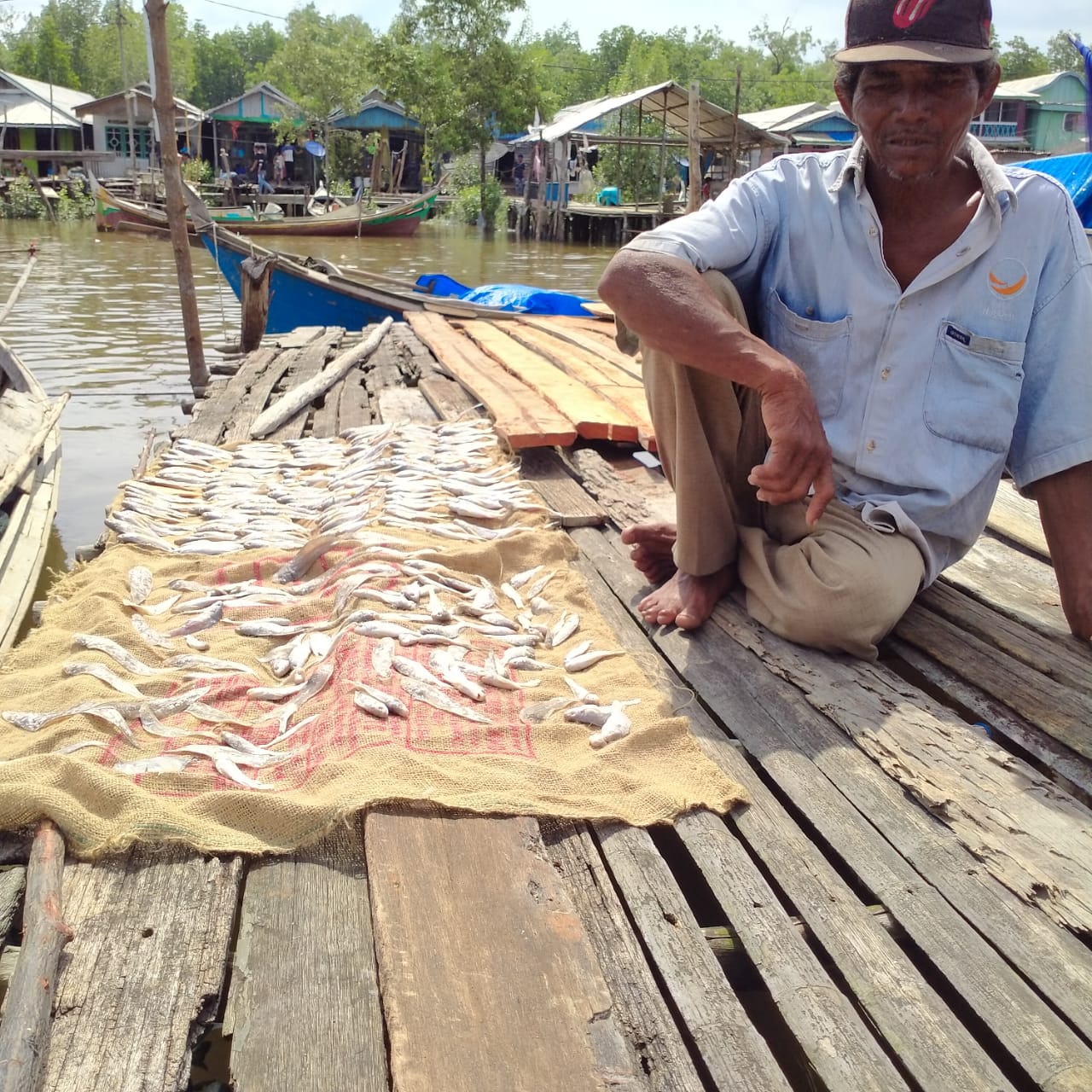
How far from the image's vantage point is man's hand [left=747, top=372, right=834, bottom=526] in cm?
271

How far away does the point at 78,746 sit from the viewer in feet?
8.05

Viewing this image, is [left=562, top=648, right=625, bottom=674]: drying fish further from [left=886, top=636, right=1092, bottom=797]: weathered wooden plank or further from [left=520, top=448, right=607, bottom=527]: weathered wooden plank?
[left=520, top=448, right=607, bottom=527]: weathered wooden plank

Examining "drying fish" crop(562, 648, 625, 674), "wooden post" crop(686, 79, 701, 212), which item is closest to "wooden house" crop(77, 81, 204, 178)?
"wooden post" crop(686, 79, 701, 212)

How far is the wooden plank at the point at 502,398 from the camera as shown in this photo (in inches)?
215

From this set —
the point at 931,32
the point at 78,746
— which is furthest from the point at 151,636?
the point at 931,32

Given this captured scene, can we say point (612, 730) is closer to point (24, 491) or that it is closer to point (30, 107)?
point (24, 491)

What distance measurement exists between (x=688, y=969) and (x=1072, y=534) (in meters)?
1.90

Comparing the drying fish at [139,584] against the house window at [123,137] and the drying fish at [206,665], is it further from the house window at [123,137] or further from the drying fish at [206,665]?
Result: the house window at [123,137]

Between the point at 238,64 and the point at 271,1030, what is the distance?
9972cm

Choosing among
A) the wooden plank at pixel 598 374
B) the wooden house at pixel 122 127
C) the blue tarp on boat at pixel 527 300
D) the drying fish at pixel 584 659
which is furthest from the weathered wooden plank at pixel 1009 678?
the wooden house at pixel 122 127

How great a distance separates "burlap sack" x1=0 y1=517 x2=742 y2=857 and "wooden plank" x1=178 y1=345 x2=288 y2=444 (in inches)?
136

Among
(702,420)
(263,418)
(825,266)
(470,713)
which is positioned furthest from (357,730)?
(263,418)

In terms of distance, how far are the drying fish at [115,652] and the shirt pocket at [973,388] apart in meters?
2.45

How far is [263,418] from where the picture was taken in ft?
22.1
